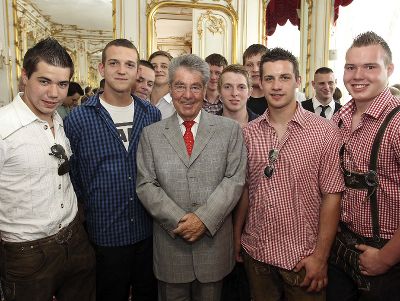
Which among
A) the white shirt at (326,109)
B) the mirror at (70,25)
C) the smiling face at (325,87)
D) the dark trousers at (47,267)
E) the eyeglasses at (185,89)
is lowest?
the dark trousers at (47,267)

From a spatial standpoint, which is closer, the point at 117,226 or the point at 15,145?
the point at 15,145

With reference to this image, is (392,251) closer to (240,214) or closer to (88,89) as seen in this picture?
(240,214)

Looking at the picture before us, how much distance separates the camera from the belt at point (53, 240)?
1632 mm

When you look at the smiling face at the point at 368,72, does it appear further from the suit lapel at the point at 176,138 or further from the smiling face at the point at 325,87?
the smiling face at the point at 325,87

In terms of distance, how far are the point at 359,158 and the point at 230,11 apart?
5.00 meters

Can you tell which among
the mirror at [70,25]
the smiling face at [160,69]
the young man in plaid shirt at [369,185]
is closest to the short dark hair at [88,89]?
the mirror at [70,25]

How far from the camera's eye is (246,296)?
7.82ft

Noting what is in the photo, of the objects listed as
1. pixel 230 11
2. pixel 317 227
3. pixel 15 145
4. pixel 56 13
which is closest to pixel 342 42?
pixel 230 11

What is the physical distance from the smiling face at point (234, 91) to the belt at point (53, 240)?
1230mm

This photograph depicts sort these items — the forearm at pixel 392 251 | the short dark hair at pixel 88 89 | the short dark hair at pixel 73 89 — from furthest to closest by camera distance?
1. the short dark hair at pixel 88 89
2. the short dark hair at pixel 73 89
3. the forearm at pixel 392 251

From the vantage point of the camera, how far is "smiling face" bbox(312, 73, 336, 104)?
3.87 m

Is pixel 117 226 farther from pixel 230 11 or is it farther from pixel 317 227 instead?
pixel 230 11

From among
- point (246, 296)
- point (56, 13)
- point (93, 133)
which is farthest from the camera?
point (56, 13)

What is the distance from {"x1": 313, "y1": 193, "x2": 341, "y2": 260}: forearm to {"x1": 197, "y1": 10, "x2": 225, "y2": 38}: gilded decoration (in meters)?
4.87
